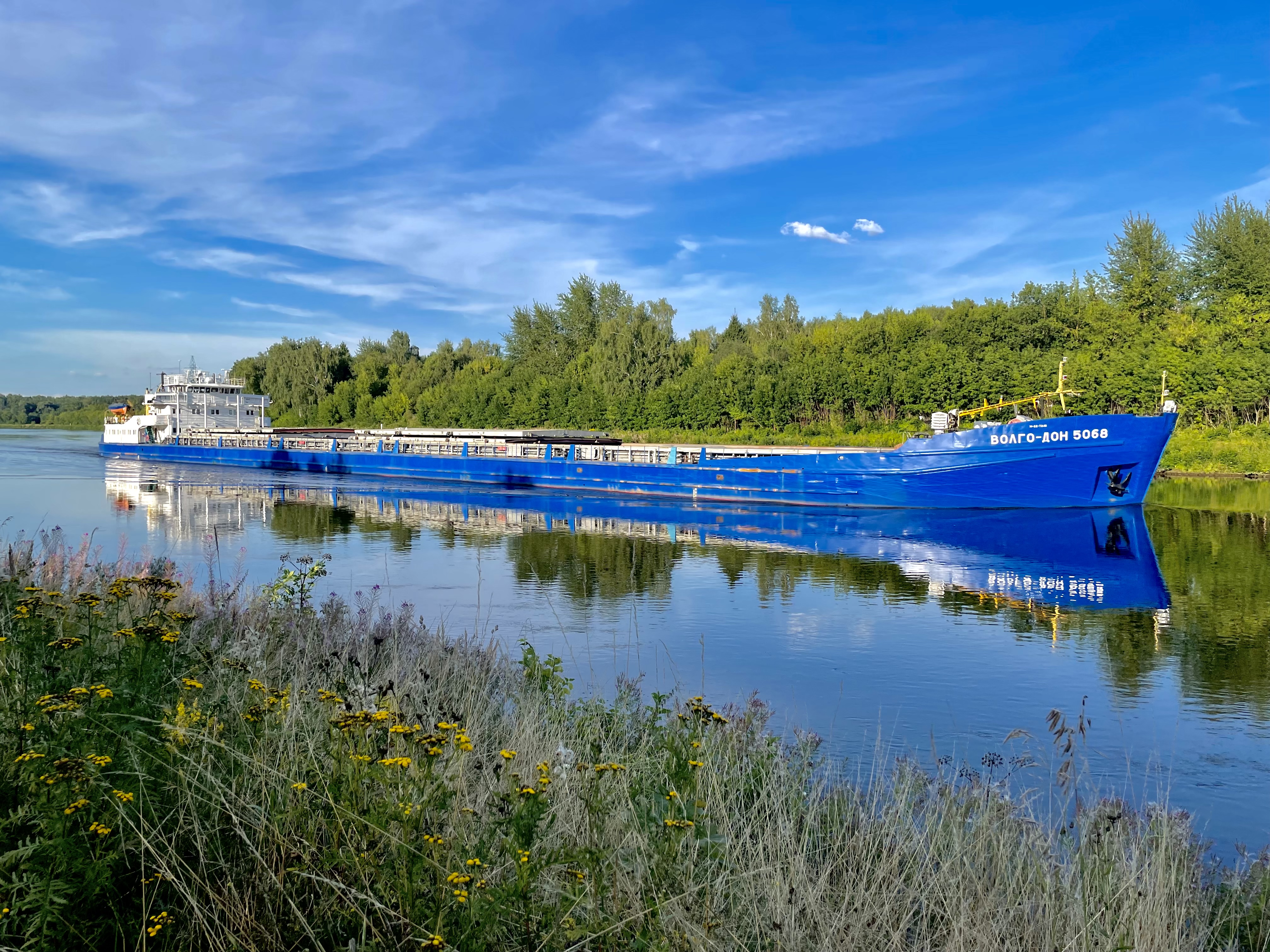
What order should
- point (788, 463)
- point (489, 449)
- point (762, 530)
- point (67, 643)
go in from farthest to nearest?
point (489, 449)
point (788, 463)
point (762, 530)
point (67, 643)

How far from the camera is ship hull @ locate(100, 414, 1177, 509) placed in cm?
2722

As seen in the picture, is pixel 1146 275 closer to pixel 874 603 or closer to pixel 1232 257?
pixel 1232 257

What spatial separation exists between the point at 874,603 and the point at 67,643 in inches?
504

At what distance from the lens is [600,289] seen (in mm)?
87500

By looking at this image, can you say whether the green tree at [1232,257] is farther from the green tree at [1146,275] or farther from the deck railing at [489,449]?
the deck railing at [489,449]

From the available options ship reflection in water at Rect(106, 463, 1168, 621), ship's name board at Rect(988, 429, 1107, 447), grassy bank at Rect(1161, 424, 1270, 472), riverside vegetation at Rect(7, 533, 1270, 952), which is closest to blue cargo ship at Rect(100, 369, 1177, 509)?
ship's name board at Rect(988, 429, 1107, 447)

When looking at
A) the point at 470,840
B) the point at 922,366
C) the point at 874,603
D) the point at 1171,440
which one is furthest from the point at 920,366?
the point at 470,840

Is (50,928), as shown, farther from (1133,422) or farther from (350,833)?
(1133,422)

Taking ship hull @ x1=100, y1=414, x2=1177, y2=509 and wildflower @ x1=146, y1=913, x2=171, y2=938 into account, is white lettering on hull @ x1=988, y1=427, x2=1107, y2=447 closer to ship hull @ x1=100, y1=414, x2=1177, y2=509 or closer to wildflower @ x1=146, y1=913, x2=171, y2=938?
ship hull @ x1=100, y1=414, x2=1177, y2=509

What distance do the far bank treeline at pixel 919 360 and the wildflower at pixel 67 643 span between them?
54587mm

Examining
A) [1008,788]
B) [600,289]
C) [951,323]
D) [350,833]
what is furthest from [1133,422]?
[600,289]

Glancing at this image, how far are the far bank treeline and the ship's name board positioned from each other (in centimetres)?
2680

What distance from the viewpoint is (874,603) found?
15.3 m

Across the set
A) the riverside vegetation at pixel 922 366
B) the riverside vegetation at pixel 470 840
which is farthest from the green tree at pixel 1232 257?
the riverside vegetation at pixel 470 840
